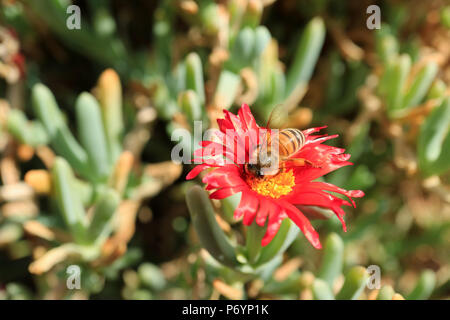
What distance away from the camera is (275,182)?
2.20ft

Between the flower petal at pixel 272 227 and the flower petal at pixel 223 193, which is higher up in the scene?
the flower petal at pixel 223 193

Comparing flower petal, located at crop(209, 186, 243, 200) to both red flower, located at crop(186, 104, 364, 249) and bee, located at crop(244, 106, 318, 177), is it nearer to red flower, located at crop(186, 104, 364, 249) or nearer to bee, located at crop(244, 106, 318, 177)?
red flower, located at crop(186, 104, 364, 249)

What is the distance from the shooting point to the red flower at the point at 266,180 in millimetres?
552

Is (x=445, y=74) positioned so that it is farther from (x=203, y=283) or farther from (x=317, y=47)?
(x=203, y=283)

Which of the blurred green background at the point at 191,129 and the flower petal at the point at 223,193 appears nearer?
the flower petal at the point at 223,193

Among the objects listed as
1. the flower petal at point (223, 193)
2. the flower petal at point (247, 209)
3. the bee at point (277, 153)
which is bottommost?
the flower petal at point (247, 209)

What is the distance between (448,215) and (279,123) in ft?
2.37

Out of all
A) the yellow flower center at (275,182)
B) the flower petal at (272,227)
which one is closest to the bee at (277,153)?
the yellow flower center at (275,182)

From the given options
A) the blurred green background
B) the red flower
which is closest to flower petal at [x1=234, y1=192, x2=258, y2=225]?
the red flower

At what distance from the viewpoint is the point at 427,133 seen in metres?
0.88

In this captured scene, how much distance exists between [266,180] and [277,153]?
0.06 m

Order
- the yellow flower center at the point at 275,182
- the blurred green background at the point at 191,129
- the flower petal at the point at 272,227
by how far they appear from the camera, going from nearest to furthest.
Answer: the flower petal at the point at 272,227 → the yellow flower center at the point at 275,182 → the blurred green background at the point at 191,129

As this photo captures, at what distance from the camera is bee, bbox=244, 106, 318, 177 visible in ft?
1.99

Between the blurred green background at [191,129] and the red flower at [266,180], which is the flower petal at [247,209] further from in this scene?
the blurred green background at [191,129]
